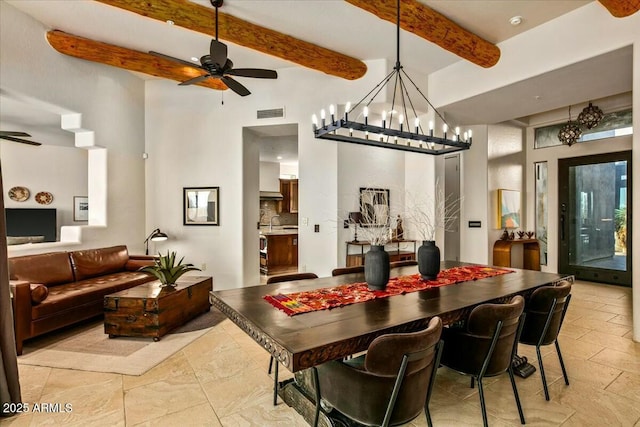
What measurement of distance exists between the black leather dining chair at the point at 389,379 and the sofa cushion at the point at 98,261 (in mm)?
4164

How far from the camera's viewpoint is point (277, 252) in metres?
7.65

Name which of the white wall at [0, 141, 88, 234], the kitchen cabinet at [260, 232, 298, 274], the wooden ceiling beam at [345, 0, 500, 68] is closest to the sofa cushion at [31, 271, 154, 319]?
the white wall at [0, 141, 88, 234]

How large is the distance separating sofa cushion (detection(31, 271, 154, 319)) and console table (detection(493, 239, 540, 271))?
5.93 metres

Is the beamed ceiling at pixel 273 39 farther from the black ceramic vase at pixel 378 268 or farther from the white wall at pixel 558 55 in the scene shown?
the black ceramic vase at pixel 378 268

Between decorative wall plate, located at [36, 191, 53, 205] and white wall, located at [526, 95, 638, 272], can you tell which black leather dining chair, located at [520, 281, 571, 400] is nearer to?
white wall, located at [526, 95, 638, 272]

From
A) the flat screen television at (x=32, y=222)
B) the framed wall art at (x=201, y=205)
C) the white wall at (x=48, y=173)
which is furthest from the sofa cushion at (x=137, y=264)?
the white wall at (x=48, y=173)

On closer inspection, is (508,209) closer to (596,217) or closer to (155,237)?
(596,217)

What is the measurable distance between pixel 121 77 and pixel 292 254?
4.85m

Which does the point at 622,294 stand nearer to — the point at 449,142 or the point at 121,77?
A: the point at 449,142

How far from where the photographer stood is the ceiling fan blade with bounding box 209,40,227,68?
3129 millimetres

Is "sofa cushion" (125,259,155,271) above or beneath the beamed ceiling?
beneath

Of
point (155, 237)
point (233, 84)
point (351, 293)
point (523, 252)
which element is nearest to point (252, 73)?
point (233, 84)

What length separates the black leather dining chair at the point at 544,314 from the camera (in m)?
2.20

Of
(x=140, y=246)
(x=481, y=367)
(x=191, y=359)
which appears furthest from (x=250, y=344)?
(x=140, y=246)
